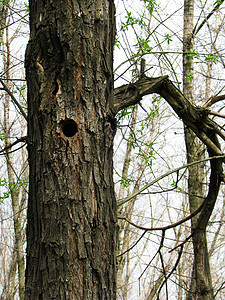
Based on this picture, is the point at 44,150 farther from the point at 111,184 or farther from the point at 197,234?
the point at 197,234

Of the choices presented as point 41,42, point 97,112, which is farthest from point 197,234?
point 41,42

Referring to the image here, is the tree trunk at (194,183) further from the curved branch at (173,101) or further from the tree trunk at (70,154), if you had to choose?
the tree trunk at (70,154)

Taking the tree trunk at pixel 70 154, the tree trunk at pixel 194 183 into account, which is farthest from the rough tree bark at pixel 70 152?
the tree trunk at pixel 194 183

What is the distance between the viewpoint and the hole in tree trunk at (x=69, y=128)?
1.67 meters

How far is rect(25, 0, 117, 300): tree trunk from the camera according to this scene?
5.03ft

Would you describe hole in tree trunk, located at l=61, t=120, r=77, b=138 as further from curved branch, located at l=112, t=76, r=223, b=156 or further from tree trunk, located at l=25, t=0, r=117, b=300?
curved branch, located at l=112, t=76, r=223, b=156

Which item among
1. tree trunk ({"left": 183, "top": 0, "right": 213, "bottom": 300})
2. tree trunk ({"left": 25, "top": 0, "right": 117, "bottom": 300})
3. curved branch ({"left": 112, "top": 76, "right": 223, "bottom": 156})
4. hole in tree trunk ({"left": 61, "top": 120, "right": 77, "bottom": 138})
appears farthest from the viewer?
tree trunk ({"left": 183, "top": 0, "right": 213, "bottom": 300})

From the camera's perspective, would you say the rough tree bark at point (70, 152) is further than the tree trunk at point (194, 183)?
No

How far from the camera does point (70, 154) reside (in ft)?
5.29

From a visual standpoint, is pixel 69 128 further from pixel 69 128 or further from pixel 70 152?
pixel 70 152

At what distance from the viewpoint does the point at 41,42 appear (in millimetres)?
1730

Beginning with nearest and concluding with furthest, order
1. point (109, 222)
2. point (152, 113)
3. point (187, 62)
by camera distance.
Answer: point (109, 222), point (152, 113), point (187, 62)

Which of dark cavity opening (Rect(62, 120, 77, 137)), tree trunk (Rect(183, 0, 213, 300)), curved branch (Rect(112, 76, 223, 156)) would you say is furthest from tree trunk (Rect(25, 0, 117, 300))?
tree trunk (Rect(183, 0, 213, 300))

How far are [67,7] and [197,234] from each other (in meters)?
1.93
